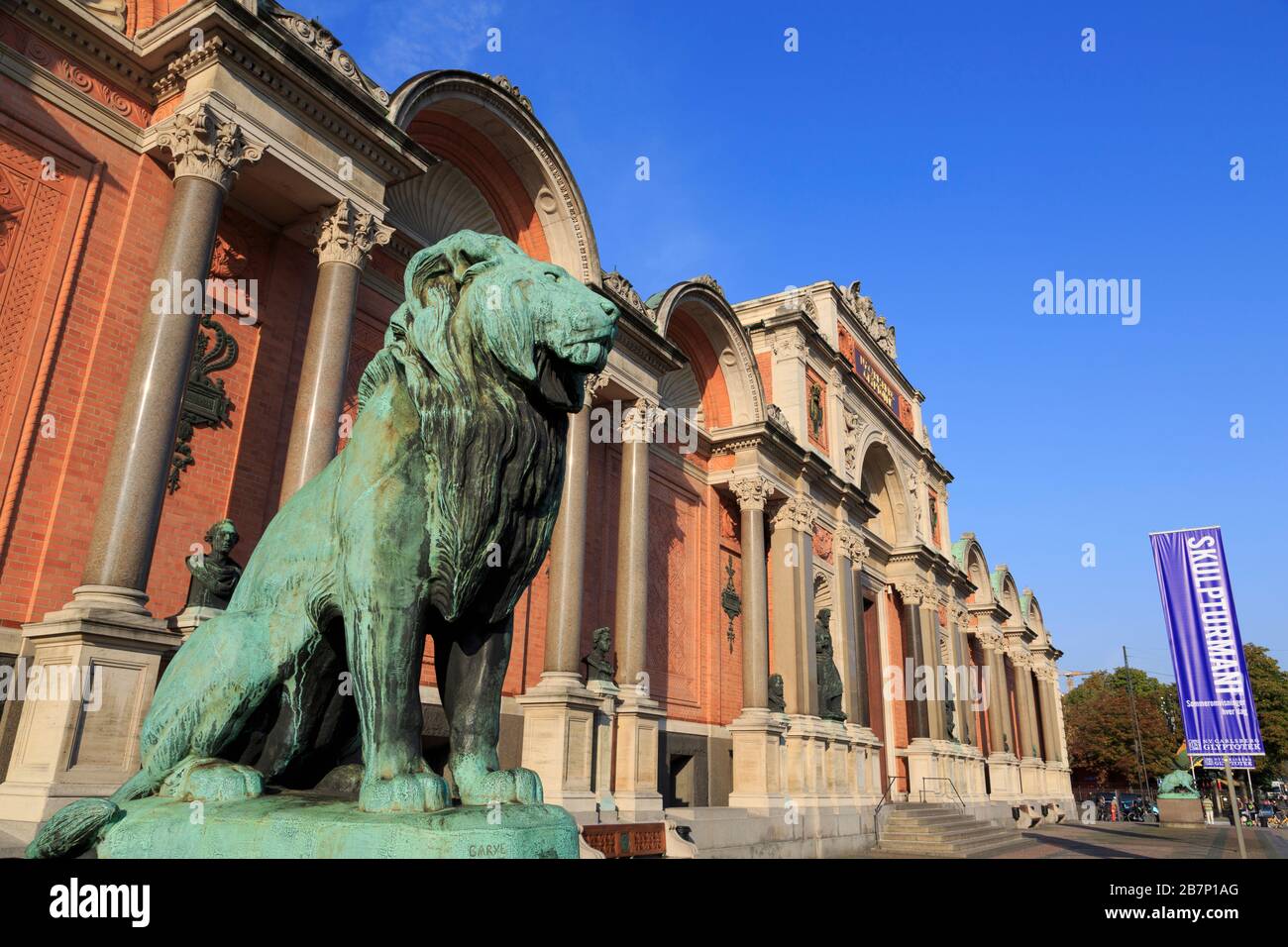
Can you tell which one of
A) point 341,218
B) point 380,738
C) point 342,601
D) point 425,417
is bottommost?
point 380,738

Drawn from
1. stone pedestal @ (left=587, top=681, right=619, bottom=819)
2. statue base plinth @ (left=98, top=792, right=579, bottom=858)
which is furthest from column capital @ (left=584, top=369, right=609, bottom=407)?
statue base plinth @ (left=98, top=792, right=579, bottom=858)

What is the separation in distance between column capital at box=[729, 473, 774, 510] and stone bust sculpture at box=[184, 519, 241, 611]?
12101mm

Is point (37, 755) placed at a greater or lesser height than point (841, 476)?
lesser

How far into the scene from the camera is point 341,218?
9.38 meters

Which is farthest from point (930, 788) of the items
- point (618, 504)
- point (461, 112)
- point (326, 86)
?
point (326, 86)

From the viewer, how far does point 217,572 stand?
24.6 feet

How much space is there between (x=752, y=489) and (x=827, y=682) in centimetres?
476

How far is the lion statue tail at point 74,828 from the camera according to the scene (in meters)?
1.97

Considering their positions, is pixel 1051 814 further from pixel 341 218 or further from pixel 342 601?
pixel 342 601

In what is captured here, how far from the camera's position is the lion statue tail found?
1.97m

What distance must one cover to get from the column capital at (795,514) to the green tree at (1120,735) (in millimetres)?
45833

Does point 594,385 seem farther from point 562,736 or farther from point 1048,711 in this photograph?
point 1048,711

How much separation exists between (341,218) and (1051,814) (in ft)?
129

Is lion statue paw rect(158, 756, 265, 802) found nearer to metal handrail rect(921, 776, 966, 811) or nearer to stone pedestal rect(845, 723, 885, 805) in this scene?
stone pedestal rect(845, 723, 885, 805)
